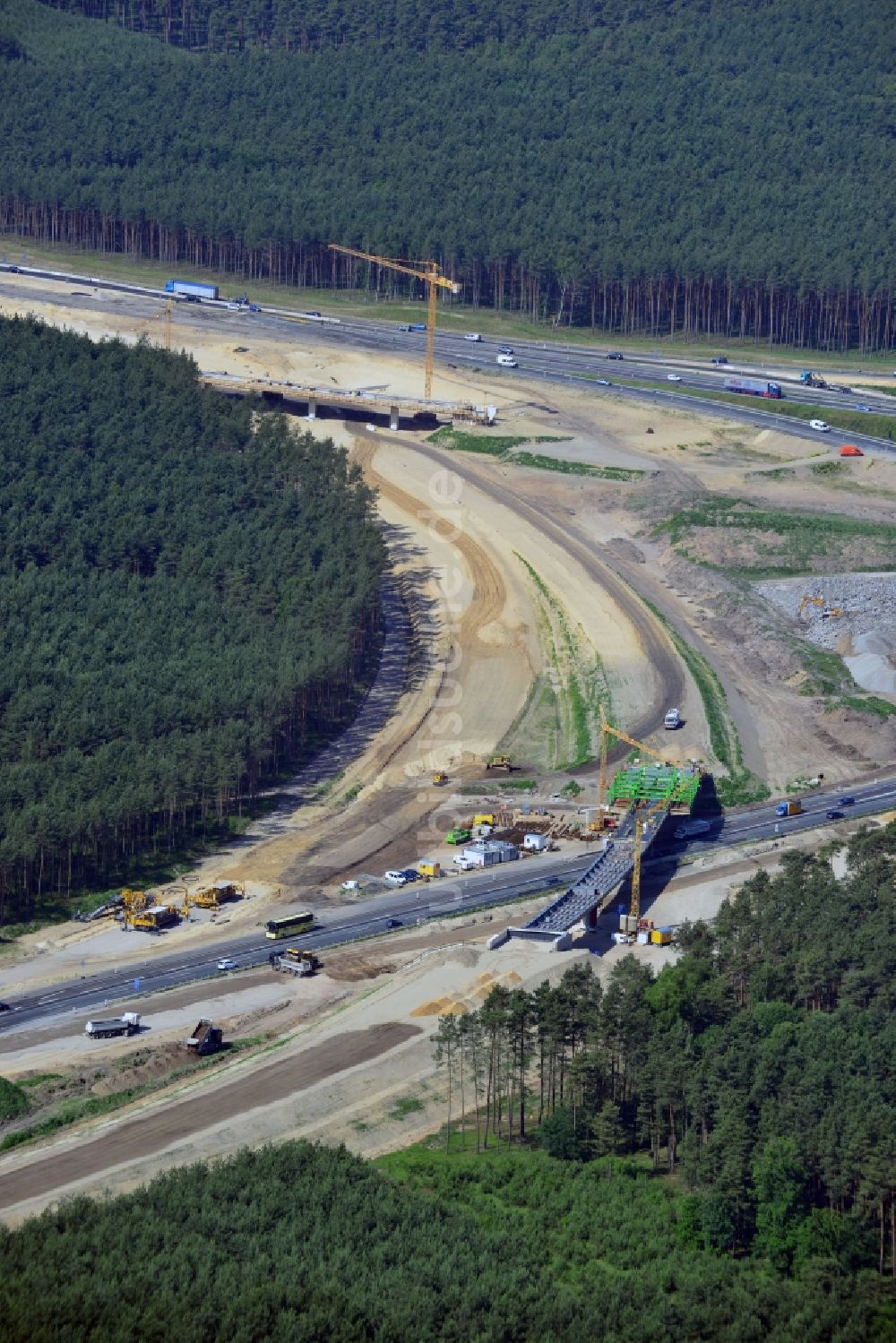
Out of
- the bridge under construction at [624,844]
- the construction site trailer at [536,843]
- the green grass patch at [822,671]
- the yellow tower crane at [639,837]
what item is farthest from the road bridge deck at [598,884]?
the green grass patch at [822,671]

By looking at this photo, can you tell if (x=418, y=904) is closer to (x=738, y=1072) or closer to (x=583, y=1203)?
(x=738, y=1072)

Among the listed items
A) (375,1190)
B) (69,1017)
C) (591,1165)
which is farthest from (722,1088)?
(69,1017)

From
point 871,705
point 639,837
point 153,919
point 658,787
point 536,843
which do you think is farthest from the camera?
point 871,705

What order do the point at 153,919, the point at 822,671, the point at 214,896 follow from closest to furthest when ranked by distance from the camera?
the point at 153,919, the point at 214,896, the point at 822,671

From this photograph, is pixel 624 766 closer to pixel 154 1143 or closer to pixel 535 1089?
pixel 535 1089

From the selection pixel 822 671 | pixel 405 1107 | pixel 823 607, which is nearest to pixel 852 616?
pixel 823 607

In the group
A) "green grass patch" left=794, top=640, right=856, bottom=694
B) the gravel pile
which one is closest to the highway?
"green grass patch" left=794, top=640, right=856, bottom=694
